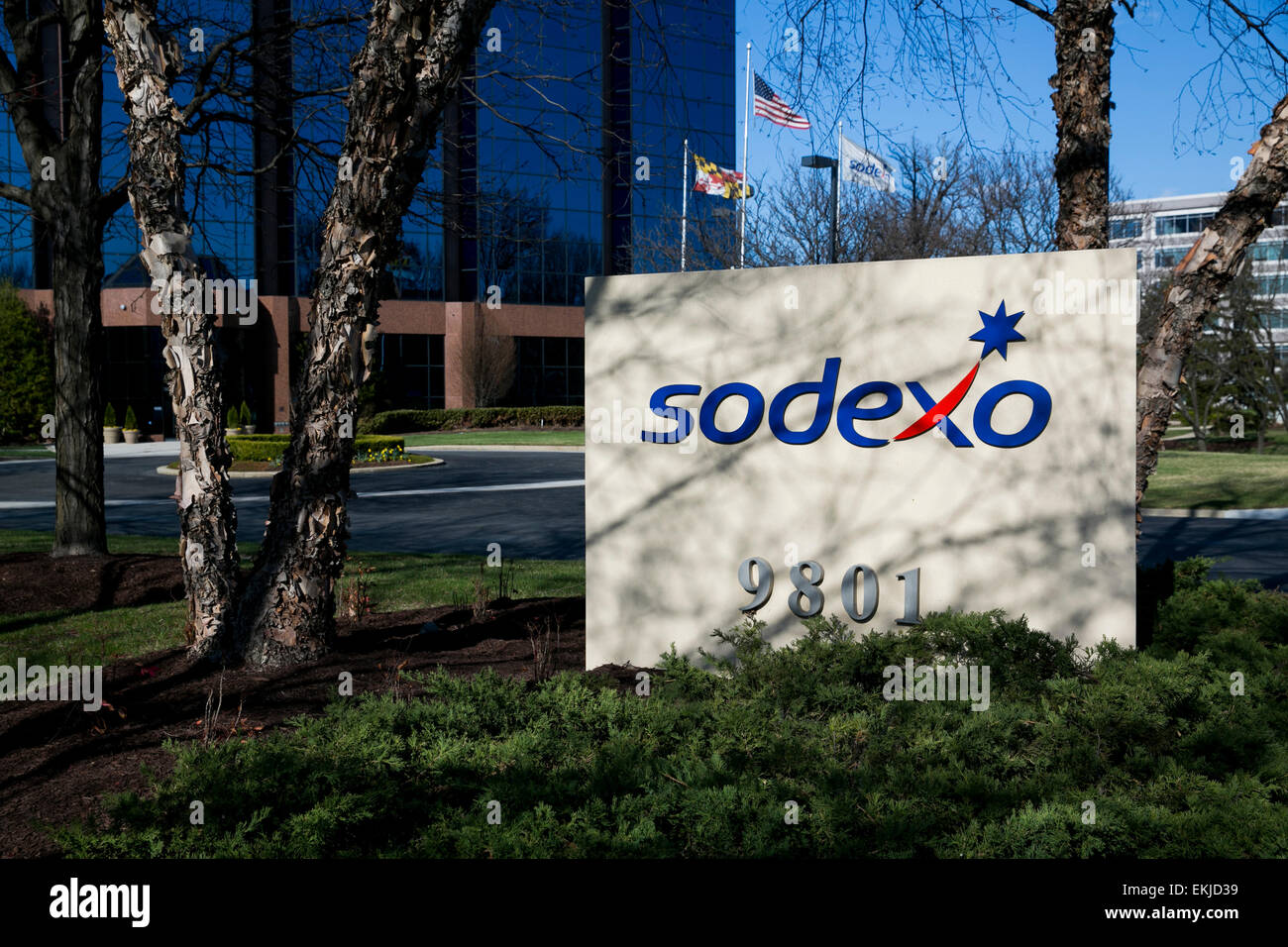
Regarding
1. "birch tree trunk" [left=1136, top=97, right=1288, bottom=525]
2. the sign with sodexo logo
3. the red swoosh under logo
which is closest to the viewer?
the sign with sodexo logo

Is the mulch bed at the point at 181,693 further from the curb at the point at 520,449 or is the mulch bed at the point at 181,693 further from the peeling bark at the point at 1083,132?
the curb at the point at 520,449

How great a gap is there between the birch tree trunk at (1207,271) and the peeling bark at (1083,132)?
684 mm

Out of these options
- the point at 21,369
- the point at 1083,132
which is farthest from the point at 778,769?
the point at 21,369

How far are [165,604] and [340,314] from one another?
4.06 metres

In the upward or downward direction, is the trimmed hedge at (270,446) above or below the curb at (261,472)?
above

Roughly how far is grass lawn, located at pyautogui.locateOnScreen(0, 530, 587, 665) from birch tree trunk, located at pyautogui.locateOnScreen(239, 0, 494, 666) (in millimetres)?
1135

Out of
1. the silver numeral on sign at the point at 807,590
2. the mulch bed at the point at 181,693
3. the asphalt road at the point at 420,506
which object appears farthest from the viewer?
the asphalt road at the point at 420,506

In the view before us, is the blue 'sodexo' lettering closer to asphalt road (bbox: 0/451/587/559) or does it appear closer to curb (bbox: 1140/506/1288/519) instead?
asphalt road (bbox: 0/451/587/559)

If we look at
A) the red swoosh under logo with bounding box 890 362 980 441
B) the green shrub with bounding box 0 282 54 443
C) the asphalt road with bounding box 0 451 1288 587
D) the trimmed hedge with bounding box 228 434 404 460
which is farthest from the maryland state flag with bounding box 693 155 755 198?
the green shrub with bounding box 0 282 54 443

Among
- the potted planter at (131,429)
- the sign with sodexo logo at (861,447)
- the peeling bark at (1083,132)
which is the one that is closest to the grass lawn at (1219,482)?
the peeling bark at (1083,132)

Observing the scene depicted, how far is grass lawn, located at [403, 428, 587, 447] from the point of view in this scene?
36.2m

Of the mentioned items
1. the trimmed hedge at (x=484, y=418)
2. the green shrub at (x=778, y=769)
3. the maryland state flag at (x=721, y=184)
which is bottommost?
the green shrub at (x=778, y=769)

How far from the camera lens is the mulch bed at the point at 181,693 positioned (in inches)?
168

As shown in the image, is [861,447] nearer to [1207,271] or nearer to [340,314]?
[1207,271]
